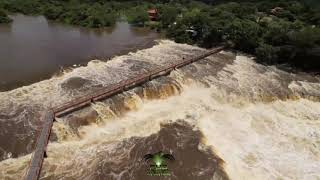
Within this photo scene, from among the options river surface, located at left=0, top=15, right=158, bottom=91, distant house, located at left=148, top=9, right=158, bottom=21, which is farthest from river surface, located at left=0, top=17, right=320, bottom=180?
distant house, located at left=148, top=9, right=158, bottom=21

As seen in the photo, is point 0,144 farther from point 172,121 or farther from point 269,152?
point 269,152

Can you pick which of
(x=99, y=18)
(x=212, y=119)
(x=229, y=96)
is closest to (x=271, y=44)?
(x=229, y=96)

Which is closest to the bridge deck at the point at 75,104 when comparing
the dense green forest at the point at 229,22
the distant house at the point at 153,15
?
the dense green forest at the point at 229,22

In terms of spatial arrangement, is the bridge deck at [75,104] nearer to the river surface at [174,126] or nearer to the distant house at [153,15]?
the river surface at [174,126]

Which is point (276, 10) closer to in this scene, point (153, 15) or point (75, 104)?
point (153, 15)

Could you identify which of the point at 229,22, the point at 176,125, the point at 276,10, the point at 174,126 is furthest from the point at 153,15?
the point at 174,126

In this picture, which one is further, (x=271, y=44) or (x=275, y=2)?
(x=275, y=2)

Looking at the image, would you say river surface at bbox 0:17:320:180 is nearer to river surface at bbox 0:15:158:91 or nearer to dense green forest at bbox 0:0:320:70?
river surface at bbox 0:15:158:91
